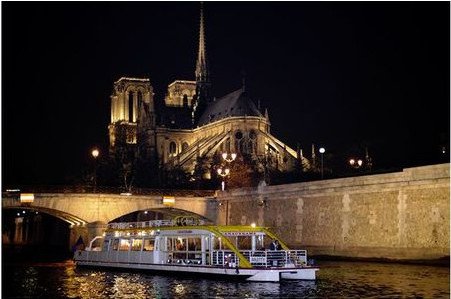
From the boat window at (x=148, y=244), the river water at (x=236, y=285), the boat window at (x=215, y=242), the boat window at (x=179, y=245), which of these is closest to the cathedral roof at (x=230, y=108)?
the boat window at (x=215, y=242)

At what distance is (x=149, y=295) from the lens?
77.4 ft

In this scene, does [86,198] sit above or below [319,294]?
above

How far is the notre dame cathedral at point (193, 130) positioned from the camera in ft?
284

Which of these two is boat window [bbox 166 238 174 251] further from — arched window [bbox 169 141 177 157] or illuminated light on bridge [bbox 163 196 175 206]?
arched window [bbox 169 141 177 157]

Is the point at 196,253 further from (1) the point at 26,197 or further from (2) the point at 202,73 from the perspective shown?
(2) the point at 202,73

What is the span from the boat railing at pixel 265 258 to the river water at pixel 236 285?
89cm

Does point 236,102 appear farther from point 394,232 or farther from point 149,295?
point 149,295

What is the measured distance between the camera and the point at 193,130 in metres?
115

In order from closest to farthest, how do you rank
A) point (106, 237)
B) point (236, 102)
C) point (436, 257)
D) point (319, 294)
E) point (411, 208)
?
point (319, 294)
point (436, 257)
point (411, 208)
point (106, 237)
point (236, 102)

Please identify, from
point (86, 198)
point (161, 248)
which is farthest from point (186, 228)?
point (86, 198)

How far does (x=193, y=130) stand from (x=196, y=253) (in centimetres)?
8518

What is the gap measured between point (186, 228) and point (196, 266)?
2088 millimetres

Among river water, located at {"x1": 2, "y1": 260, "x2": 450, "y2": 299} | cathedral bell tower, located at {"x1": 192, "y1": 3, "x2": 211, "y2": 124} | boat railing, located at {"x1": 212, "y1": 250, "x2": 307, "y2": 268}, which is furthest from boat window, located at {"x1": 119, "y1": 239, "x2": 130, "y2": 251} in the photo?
cathedral bell tower, located at {"x1": 192, "y1": 3, "x2": 211, "y2": 124}

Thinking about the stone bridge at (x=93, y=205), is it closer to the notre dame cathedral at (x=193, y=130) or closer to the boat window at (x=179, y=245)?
the boat window at (x=179, y=245)
